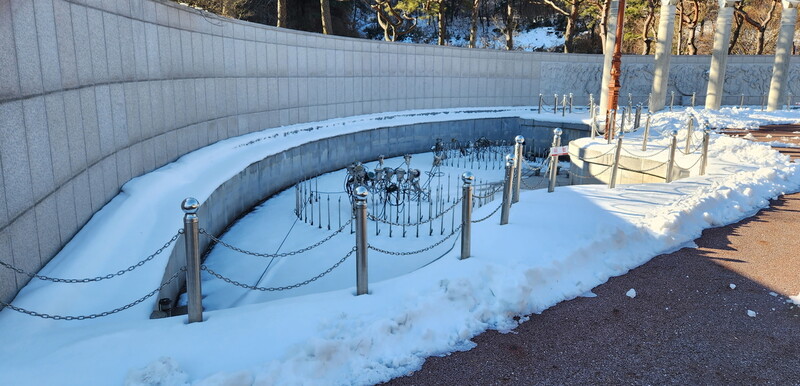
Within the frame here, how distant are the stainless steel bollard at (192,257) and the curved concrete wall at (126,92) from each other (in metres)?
1.28

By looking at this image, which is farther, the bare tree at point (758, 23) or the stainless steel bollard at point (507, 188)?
the bare tree at point (758, 23)

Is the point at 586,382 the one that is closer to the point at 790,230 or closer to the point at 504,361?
the point at 504,361

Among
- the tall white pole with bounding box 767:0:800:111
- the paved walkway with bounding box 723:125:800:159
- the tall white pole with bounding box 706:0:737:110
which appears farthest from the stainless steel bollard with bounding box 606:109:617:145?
the tall white pole with bounding box 767:0:800:111

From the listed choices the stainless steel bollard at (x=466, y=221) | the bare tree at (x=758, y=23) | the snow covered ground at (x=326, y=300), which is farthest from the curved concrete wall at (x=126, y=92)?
the bare tree at (x=758, y=23)

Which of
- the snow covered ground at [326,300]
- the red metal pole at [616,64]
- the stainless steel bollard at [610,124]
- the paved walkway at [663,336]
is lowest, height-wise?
the paved walkway at [663,336]

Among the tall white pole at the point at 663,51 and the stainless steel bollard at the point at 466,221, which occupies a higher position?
the tall white pole at the point at 663,51

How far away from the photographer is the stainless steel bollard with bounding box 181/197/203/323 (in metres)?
4.26

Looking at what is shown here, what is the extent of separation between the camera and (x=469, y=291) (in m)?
5.14

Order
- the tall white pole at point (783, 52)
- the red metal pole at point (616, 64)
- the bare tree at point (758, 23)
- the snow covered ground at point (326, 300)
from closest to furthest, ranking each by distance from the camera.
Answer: the snow covered ground at point (326, 300) → the red metal pole at point (616, 64) → the tall white pole at point (783, 52) → the bare tree at point (758, 23)

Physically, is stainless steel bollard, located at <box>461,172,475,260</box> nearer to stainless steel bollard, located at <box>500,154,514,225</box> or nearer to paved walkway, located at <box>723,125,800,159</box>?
stainless steel bollard, located at <box>500,154,514,225</box>

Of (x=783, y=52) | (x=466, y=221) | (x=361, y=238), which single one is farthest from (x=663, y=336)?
(x=783, y=52)

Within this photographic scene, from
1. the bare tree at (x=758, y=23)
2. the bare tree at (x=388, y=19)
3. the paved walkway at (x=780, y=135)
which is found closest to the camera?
the paved walkway at (x=780, y=135)

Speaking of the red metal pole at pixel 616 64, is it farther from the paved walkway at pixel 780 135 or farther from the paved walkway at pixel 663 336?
the paved walkway at pixel 663 336

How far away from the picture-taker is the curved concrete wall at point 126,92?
462 cm
